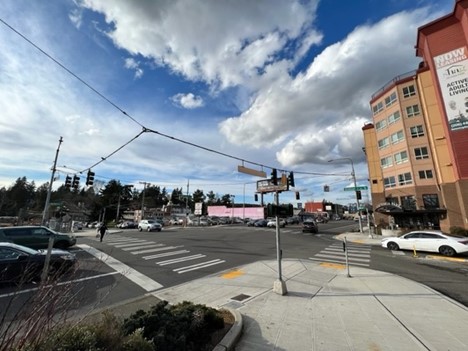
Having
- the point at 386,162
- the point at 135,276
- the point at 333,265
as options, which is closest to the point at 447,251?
the point at 333,265

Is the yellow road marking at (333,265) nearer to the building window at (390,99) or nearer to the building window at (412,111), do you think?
the building window at (412,111)

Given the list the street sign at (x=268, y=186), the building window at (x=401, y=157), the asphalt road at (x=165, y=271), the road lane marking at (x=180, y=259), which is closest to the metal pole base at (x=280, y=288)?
the street sign at (x=268, y=186)

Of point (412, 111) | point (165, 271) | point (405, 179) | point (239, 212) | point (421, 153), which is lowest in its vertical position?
point (165, 271)

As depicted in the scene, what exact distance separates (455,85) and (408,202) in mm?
14537

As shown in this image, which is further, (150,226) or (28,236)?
(150,226)

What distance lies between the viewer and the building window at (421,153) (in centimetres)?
3139

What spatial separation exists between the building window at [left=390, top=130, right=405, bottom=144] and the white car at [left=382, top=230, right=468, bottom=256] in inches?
815

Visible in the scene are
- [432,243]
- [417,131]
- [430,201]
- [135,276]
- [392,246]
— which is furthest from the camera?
[417,131]

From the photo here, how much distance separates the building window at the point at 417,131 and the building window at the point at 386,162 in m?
4.63

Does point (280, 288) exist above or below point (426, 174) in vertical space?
below

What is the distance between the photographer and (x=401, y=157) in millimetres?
33781

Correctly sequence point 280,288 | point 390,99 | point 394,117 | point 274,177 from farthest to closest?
point 390,99, point 394,117, point 274,177, point 280,288

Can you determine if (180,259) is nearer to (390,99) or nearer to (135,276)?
(135,276)

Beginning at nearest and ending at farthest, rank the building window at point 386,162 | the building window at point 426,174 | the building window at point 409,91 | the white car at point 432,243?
the white car at point 432,243 < the building window at point 426,174 < the building window at point 409,91 < the building window at point 386,162
